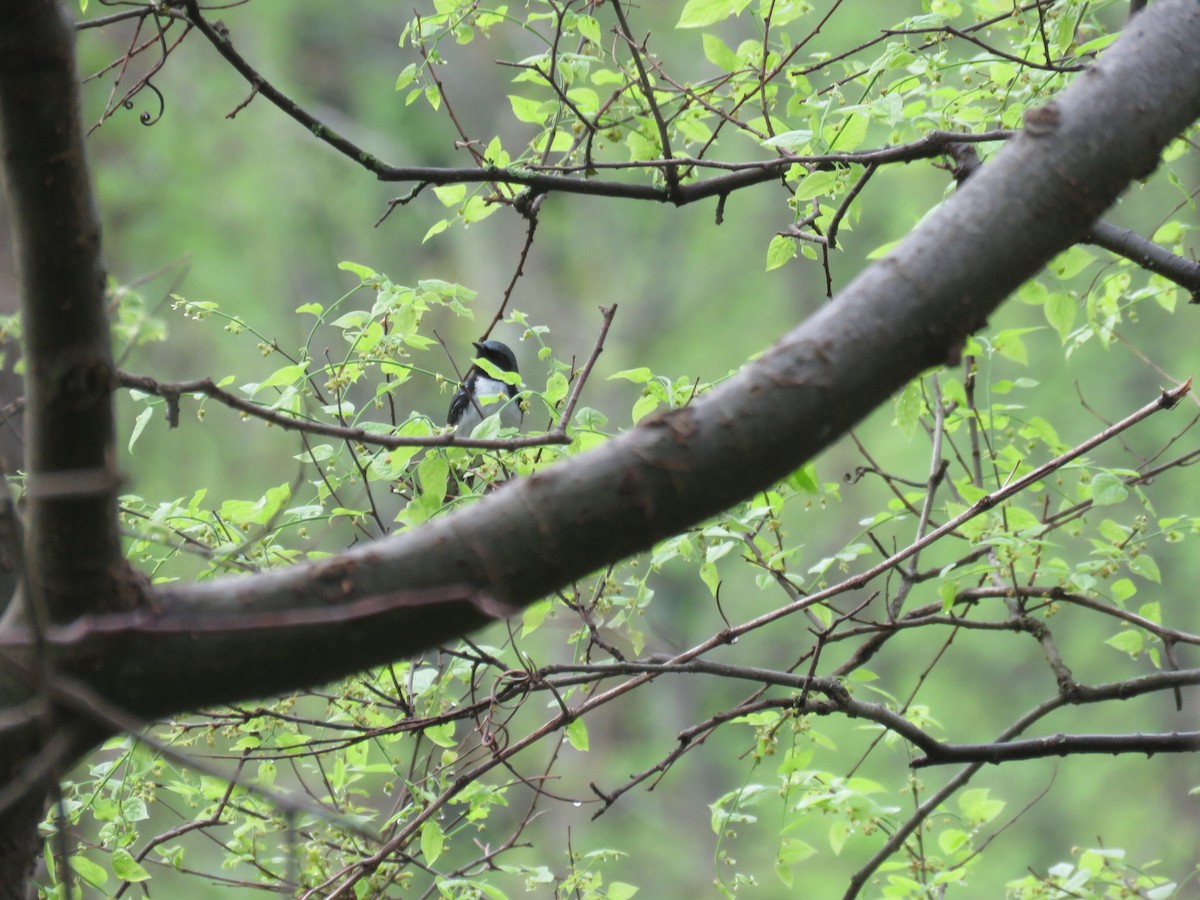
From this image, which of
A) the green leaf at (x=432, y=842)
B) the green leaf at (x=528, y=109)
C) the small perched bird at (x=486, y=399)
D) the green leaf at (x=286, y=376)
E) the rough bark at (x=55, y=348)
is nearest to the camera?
the rough bark at (x=55, y=348)

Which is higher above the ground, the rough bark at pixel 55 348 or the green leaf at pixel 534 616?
the green leaf at pixel 534 616

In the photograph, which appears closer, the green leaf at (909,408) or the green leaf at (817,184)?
the green leaf at (817,184)

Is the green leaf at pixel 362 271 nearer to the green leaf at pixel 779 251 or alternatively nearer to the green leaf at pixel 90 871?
the green leaf at pixel 779 251

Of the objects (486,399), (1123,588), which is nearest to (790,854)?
(1123,588)

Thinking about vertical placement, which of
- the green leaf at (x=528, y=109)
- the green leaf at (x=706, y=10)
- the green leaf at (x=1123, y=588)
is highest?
the green leaf at (x=706, y=10)

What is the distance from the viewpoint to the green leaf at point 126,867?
2.17 m

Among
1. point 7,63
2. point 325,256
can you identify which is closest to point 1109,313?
point 7,63

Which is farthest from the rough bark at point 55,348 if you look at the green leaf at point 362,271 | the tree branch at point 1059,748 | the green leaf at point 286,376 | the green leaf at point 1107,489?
the green leaf at point 1107,489

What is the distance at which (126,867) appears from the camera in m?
2.19

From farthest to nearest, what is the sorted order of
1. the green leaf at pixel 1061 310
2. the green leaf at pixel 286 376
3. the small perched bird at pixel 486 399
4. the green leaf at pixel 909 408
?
the small perched bird at pixel 486 399 → the green leaf at pixel 1061 310 → the green leaf at pixel 909 408 → the green leaf at pixel 286 376

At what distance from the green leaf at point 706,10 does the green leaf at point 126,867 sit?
Result: 6.73 ft

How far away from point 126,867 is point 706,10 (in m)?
2.15

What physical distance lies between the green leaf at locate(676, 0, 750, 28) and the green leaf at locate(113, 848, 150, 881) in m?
2.05

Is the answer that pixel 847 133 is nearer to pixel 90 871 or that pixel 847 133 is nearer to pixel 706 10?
pixel 706 10
